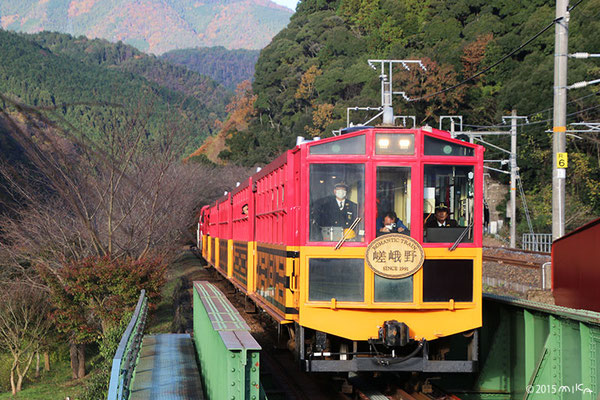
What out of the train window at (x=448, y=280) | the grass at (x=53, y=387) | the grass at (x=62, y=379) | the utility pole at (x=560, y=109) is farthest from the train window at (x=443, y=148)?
the grass at (x=53, y=387)

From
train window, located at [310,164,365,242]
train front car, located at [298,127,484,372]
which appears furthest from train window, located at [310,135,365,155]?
train window, located at [310,164,365,242]

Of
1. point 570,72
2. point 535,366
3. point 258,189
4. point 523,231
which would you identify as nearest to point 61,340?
point 258,189

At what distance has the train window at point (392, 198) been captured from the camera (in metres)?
8.10

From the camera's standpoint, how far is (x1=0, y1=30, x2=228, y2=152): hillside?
10377 mm

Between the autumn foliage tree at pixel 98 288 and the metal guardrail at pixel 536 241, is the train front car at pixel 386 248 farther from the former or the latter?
the metal guardrail at pixel 536 241

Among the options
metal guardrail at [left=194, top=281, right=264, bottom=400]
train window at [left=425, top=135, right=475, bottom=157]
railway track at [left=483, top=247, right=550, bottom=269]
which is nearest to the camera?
metal guardrail at [left=194, top=281, right=264, bottom=400]

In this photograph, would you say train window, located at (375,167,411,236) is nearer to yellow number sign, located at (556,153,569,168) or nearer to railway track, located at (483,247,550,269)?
yellow number sign, located at (556,153,569,168)

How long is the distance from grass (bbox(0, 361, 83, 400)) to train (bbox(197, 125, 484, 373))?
35.2 ft

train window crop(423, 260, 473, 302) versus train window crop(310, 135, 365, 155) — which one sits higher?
train window crop(310, 135, 365, 155)

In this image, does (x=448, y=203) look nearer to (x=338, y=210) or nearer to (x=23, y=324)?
(x=338, y=210)

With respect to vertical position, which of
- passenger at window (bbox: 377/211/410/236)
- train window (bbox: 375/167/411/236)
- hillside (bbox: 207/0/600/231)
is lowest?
passenger at window (bbox: 377/211/410/236)

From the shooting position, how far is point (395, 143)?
8156 millimetres

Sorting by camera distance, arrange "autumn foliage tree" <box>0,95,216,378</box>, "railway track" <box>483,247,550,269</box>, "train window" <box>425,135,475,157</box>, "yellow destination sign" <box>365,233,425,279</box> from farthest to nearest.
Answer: "railway track" <box>483,247,550,269</box> → "autumn foliage tree" <box>0,95,216,378</box> → "train window" <box>425,135,475,157</box> → "yellow destination sign" <box>365,233,425,279</box>

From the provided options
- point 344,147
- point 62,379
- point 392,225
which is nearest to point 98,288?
point 62,379
